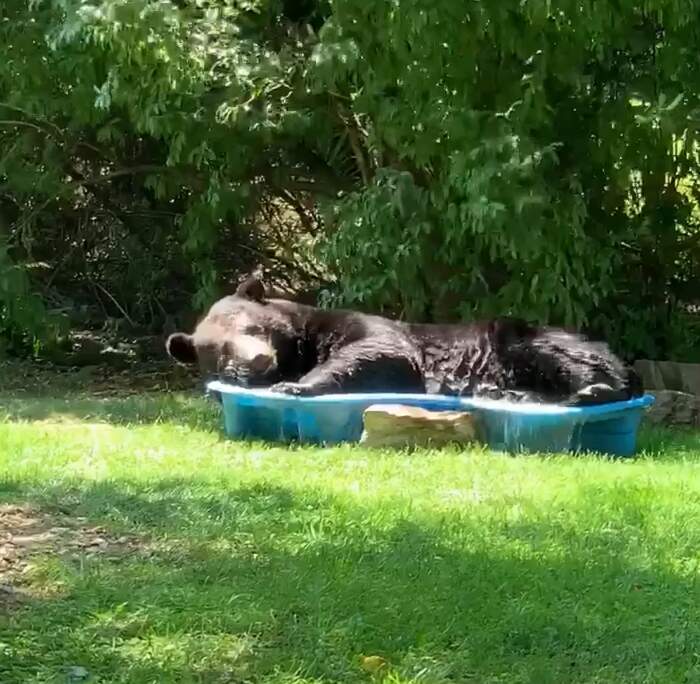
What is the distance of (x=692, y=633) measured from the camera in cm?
401

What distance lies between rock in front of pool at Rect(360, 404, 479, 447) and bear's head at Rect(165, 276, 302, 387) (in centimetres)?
128

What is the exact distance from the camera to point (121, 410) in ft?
31.1

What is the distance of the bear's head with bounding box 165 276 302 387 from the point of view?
843 centimetres

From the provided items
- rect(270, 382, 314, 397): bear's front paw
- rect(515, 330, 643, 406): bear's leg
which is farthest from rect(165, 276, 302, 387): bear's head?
rect(515, 330, 643, 406): bear's leg

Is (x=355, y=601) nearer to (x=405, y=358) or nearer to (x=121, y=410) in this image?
(x=405, y=358)

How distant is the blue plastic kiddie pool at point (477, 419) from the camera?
24.2 ft

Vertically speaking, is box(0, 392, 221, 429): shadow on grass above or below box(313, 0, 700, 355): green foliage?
below

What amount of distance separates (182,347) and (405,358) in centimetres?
188

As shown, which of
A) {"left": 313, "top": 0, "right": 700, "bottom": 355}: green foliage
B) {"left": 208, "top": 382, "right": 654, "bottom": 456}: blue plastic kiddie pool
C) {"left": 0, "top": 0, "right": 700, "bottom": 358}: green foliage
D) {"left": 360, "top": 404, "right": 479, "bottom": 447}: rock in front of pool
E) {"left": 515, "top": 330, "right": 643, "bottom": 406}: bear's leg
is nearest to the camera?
{"left": 360, "top": 404, "right": 479, "bottom": 447}: rock in front of pool

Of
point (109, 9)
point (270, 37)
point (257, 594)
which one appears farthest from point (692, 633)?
point (270, 37)

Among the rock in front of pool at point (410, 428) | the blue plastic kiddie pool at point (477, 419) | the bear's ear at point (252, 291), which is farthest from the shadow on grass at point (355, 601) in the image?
the bear's ear at point (252, 291)

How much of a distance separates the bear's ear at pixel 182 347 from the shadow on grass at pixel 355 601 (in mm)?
3729

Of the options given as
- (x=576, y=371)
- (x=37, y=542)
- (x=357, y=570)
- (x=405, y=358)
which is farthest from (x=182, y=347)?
(x=357, y=570)

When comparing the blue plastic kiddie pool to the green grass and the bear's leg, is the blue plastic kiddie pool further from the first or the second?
the green grass
